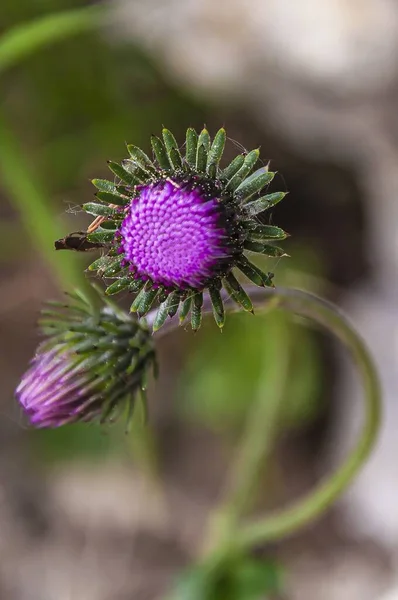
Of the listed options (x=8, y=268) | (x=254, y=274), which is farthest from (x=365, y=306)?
(x=254, y=274)

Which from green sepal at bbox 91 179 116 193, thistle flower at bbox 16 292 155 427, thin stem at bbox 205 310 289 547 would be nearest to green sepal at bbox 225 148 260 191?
green sepal at bbox 91 179 116 193

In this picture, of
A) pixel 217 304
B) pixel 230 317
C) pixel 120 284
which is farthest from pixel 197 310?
pixel 230 317

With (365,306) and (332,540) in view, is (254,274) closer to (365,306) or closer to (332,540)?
(365,306)

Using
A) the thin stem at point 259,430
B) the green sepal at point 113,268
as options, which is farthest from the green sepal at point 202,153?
the thin stem at point 259,430

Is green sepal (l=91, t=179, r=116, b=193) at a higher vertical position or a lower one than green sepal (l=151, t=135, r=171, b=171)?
lower

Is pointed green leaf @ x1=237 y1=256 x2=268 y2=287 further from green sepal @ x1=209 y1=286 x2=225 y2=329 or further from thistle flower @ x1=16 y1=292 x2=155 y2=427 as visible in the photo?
thistle flower @ x1=16 y1=292 x2=155 y2=427

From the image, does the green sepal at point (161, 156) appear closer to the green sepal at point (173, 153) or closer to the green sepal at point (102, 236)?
the green sepal at point (173, 153)

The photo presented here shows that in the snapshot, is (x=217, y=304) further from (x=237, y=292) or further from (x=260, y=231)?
(x=260, y=231)
